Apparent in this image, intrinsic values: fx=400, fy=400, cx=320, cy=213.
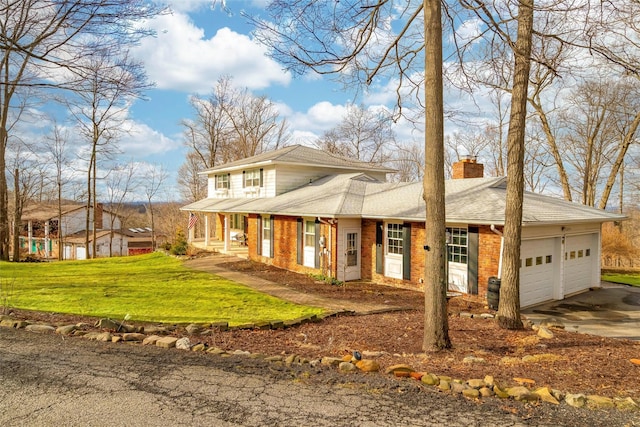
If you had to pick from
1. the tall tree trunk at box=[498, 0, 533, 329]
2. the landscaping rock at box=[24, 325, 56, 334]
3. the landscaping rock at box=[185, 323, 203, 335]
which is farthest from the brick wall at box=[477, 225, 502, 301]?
the landscaping rock at box=[24, 325, 56, 334]

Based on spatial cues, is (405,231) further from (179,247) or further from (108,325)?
(179,247)

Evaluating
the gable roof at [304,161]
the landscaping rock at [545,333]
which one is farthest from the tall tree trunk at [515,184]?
the gable roof at [304,161]

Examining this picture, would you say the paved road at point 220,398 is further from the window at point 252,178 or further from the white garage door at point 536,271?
the window at point 252,178

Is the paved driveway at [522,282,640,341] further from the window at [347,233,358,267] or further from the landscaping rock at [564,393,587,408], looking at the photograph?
the window at [347,233,358,267]

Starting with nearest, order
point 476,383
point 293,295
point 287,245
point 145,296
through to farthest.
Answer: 1. point 476,383
2. point 145,296
3. point 293,295
4. point 287,245

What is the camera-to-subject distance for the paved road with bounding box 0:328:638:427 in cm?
387

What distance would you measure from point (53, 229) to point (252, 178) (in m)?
31.3

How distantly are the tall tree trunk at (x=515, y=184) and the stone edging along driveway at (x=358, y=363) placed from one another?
74 cm

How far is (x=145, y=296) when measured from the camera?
39.1 ft

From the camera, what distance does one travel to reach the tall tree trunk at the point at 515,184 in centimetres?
810

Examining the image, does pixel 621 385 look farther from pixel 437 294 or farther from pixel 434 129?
pixel 434 129

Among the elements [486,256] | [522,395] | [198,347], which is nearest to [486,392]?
[522,395]

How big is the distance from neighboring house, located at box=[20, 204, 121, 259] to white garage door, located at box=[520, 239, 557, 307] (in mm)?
37978

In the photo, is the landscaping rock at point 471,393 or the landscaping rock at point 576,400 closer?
the landscaping rock at point 576,400
